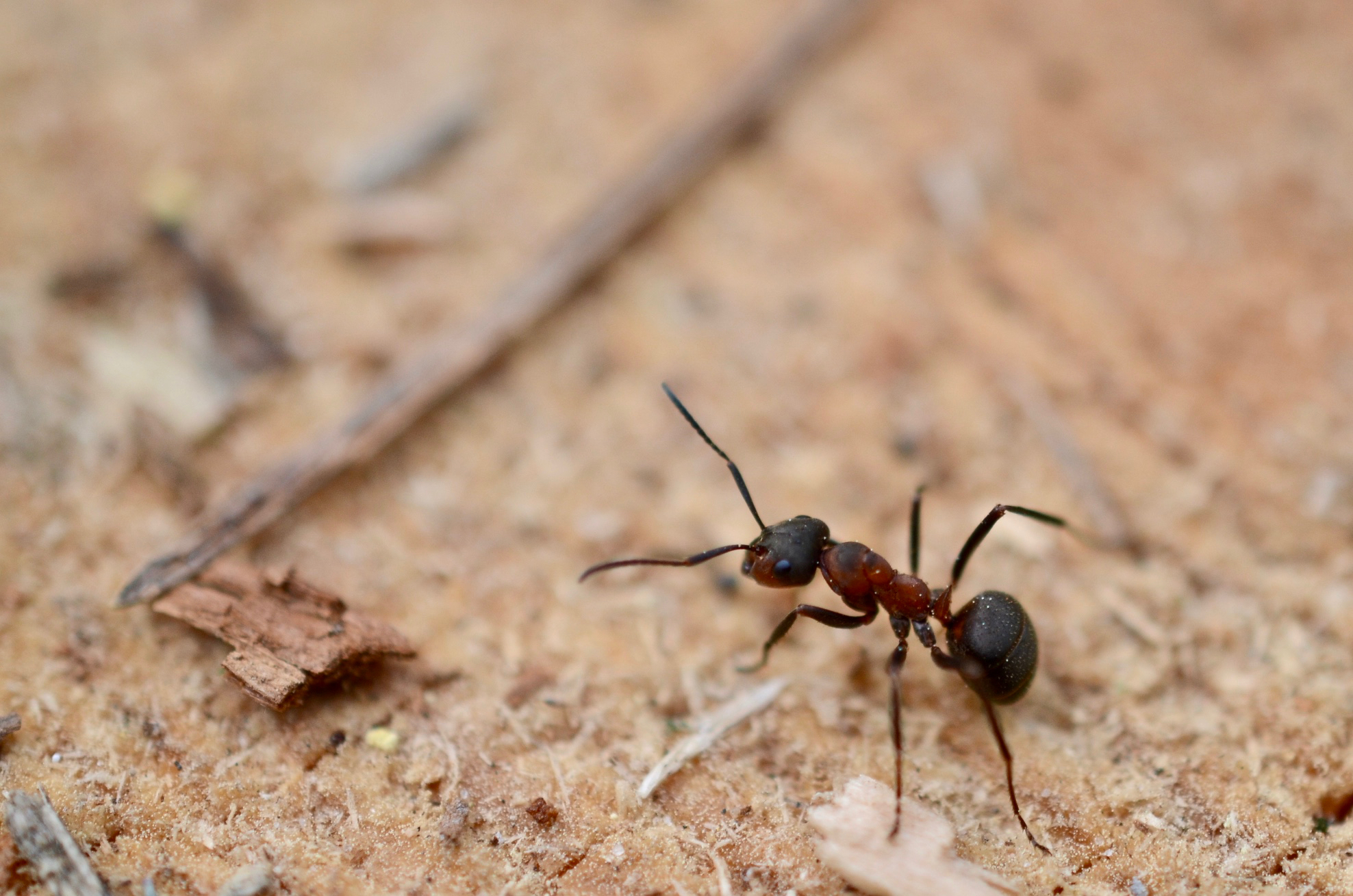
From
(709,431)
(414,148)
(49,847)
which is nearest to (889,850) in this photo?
(709,431)

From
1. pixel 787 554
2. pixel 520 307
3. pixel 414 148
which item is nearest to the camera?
pixel 787 554

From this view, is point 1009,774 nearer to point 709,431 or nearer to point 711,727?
point 711,727

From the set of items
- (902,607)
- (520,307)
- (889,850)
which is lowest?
(889,850)

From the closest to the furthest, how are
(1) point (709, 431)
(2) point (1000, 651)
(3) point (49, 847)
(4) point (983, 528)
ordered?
(3) point (49, 847) < (2) point (1000, 651) < (4) point (983, 528) < (1) point (709, 431)

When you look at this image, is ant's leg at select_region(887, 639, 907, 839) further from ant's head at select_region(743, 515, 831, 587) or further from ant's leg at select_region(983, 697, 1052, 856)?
ant's head at select_region(743, 515, 831, 587)

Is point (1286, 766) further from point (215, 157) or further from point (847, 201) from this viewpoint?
point (215, 157)

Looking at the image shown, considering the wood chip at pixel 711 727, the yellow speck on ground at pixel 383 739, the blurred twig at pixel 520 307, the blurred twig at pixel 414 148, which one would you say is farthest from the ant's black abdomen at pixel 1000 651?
the blurred twig at pixel 414 148

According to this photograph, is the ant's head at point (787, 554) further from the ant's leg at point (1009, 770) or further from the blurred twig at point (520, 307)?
the blurred twig at point (520, 307)
